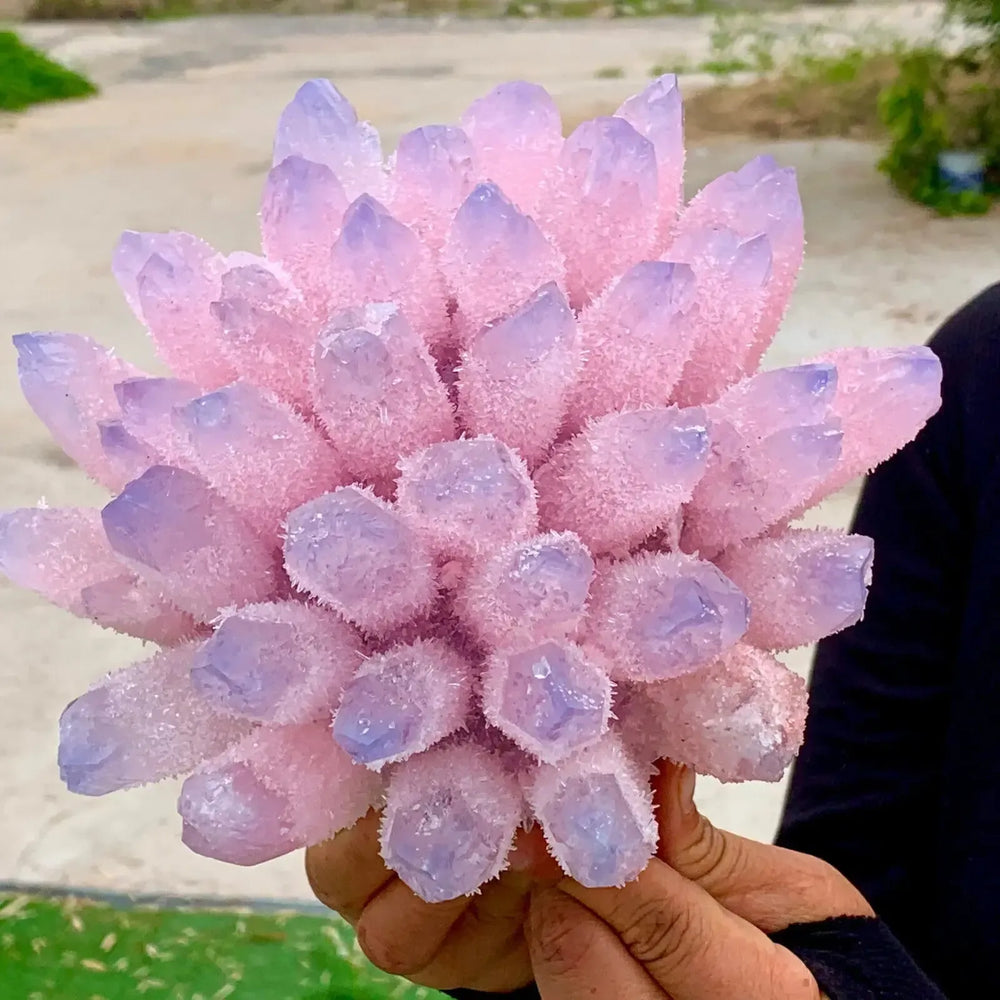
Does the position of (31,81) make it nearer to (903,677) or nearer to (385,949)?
(903,677)

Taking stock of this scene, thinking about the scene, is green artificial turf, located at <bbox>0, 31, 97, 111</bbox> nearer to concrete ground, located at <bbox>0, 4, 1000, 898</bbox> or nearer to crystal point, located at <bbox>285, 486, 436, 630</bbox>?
concrete ground, located at <bbox>0, 4, 1000, 898</bbox>

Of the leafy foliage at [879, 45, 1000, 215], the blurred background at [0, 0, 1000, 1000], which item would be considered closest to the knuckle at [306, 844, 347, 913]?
the blurred background at [0, 0, 1000, 1000]

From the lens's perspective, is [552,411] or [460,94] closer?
[552,411]

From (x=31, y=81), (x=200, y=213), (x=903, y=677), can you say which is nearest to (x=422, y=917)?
(x=903, y=677)

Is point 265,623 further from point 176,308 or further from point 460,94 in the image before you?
point 460,94

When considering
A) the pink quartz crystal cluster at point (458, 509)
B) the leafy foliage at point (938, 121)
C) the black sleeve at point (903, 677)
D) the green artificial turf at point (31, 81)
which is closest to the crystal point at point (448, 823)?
the pink quartz crystal cluster at point (458, 509)

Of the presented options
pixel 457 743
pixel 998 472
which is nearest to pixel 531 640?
pixel 457 743

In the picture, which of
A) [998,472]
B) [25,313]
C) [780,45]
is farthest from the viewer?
[780,45]
